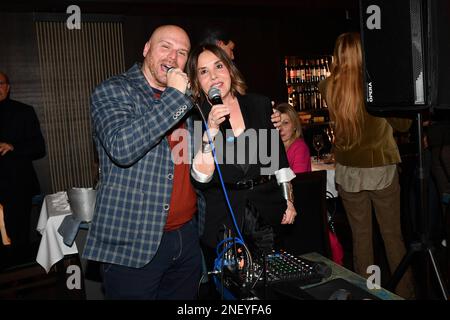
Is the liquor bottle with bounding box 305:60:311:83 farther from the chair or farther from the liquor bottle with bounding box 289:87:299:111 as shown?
the chair

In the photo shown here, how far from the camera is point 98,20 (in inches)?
214

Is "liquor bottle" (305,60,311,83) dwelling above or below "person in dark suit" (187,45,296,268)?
above

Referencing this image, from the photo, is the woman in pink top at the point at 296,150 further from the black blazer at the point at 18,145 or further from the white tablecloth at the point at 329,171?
the black blazer at the point at 18,145

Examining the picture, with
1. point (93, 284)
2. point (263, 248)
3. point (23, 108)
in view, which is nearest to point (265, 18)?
point (23, 108)

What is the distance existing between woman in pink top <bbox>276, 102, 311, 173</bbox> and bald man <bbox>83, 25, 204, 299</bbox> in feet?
5.12

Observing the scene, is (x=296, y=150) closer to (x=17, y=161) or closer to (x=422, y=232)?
(x=422, y=232)

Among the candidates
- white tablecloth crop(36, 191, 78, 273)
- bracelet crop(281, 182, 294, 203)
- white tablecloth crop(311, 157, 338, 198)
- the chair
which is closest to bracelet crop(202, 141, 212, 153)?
bracelet crop(281, 182, 294, 203)

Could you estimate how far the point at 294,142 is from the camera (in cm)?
321

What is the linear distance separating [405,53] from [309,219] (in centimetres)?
129

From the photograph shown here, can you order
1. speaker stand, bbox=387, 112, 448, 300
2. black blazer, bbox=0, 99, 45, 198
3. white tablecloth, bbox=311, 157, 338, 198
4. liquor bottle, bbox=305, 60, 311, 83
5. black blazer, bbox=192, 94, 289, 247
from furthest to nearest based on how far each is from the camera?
liquor bottle, bbox=305, 60, 311, 83, black blazer, bbox=0, 99, 45, 198, white tablecloth, bbox=311, 157, 338, 198, black blazer, bbox=192, 94, 289, 247, speaker stand, bbox=387, 112, 448, 300

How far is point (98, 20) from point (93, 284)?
3834 millimetres

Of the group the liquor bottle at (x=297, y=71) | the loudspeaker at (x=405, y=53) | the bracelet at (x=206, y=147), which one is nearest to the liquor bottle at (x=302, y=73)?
the liquor bottle at (x=297, y=71)

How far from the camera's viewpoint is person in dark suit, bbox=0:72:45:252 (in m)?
3.80

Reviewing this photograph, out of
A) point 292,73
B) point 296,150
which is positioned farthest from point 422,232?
point 292,73
